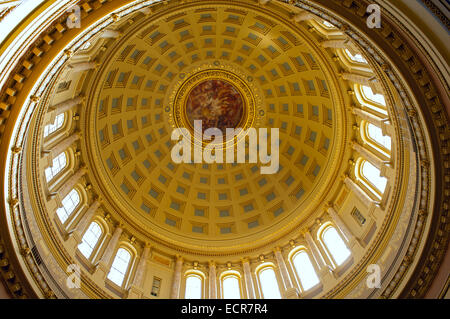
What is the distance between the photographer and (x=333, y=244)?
996 inches

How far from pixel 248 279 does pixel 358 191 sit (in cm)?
1039

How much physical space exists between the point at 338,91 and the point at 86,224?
20389mm

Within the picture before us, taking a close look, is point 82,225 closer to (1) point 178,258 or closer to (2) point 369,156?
(1) point 178,258

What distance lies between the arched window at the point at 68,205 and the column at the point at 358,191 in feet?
63.1

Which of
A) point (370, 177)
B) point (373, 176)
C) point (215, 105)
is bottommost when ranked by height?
point (373, 176)

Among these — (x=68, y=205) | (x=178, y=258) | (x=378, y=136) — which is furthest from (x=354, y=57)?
(x=68, y=205)

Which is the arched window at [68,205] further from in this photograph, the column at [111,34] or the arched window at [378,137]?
the arched window at [378,137]

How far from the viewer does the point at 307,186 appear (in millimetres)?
31516

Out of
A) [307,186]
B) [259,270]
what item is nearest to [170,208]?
[259,270]

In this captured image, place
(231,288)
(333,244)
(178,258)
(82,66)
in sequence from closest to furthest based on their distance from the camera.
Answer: (82,66) → (333,244) → (231,288) → (178,258)

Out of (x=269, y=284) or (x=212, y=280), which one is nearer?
(x=269, y=284)

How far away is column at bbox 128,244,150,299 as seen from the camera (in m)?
23.0

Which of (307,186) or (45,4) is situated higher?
(307,186)
